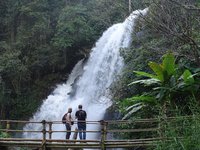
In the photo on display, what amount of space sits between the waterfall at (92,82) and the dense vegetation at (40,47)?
3.40 ft

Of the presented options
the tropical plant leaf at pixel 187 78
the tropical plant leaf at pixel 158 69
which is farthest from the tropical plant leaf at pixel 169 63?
the tropical plant leaf at pixel 187 78

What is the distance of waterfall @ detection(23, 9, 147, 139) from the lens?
2117 centimetres

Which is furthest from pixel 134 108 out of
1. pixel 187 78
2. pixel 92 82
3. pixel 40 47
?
pixel 40 47

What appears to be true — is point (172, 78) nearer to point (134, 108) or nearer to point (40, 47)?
point (134, 108)

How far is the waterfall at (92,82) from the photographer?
2117cm

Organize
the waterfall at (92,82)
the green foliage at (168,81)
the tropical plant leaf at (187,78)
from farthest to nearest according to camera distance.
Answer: the waterfall at (92,82)
the green foliage at (168,81)
the tropical plant leaf at (187,78)

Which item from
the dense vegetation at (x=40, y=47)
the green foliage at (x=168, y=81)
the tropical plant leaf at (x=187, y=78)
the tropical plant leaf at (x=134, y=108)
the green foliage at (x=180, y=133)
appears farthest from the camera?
the dense vegetation at (x=40, y=47)

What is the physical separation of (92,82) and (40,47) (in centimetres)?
613

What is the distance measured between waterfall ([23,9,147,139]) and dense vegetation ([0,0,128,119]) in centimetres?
104

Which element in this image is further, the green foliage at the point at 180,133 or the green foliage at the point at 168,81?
the green foliage at the point at 168,81

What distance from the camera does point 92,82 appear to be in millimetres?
22562

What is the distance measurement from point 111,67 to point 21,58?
7.62 metres

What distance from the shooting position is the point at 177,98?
420 inches

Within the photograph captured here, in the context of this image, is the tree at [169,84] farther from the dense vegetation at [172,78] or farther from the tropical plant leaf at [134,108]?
the tropical plant leaf at [134,108]
